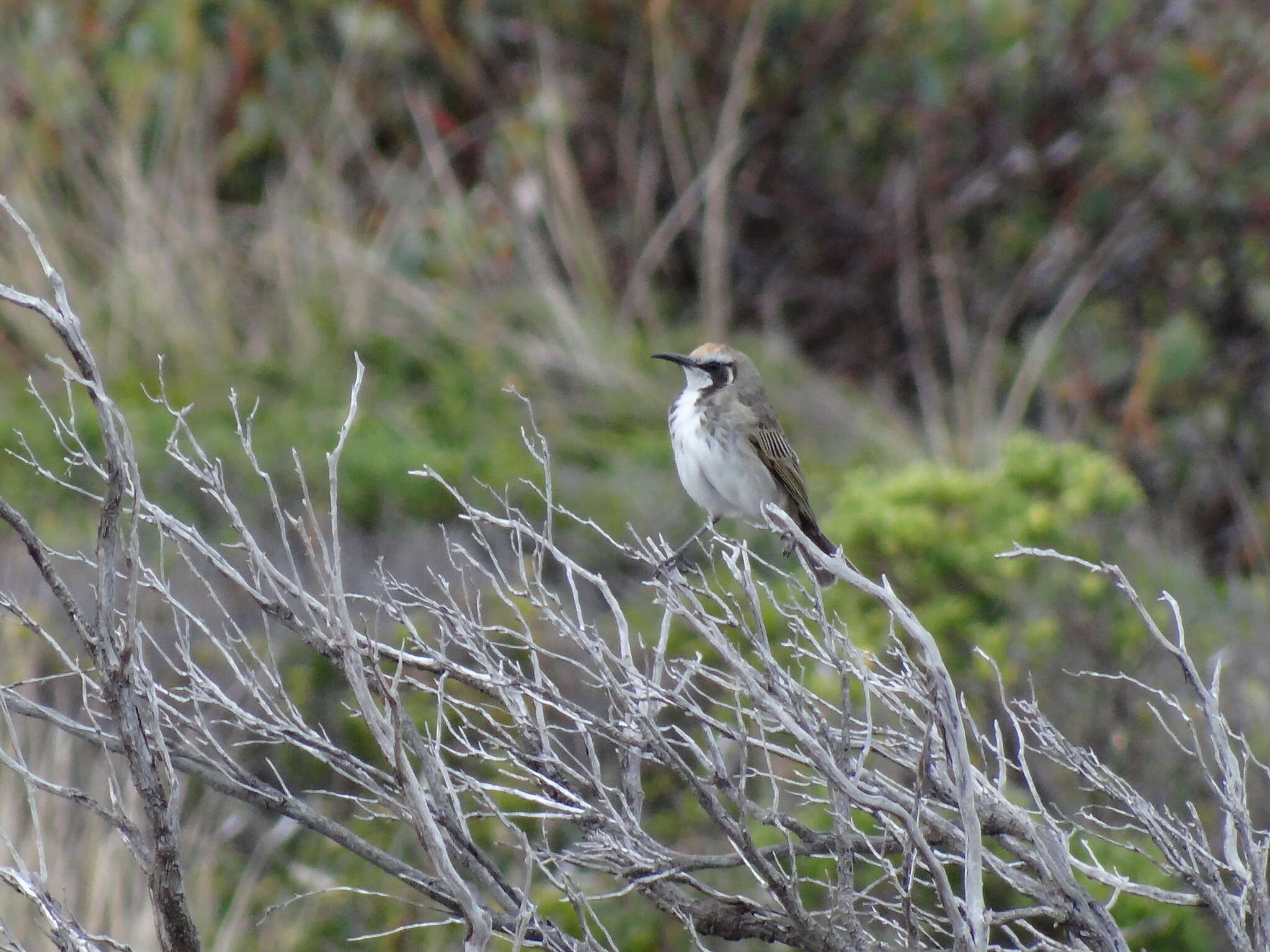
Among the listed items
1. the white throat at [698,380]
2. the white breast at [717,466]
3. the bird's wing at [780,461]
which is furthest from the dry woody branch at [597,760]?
the white throat at [698,380]

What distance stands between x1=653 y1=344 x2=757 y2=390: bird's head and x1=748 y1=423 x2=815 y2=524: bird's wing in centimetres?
21

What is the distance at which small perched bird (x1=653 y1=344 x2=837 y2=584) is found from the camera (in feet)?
16.9

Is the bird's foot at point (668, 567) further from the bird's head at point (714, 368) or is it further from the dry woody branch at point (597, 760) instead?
the bird's head at point (714, 368)

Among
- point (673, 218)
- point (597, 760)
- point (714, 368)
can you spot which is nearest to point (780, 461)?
point (714, 368)

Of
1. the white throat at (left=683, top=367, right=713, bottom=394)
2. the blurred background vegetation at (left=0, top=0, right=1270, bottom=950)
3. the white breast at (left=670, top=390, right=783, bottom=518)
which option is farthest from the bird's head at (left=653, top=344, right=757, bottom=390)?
the blurred background vegetation at (left=0, top=0, right=1270, bottom=950)

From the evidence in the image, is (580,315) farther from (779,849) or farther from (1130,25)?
(779,849)

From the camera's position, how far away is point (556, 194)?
10727 mm

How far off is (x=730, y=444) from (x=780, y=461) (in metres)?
0.26

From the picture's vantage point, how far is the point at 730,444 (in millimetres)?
5156

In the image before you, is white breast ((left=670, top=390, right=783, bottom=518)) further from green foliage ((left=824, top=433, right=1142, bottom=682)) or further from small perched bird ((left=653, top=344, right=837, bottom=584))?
green foliage ((left=824, top=433, right=1142, bottom=682))

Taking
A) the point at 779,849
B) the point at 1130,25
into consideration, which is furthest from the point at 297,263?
the point at 779,849

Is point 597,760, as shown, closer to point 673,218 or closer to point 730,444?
point 730,444

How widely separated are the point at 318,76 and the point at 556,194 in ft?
5.72

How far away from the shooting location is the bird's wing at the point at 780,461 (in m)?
5.25
